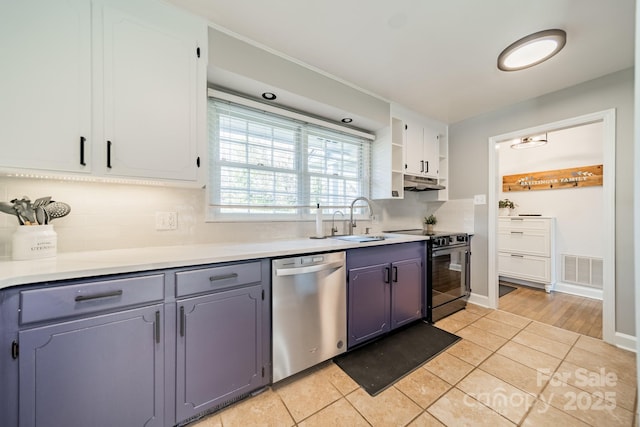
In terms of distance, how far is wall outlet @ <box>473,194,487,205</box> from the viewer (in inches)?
114

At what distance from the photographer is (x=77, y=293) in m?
0.96

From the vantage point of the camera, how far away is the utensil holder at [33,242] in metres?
1.16

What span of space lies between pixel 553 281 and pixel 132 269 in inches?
198

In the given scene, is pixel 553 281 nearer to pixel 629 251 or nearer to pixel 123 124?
pixel 629 251

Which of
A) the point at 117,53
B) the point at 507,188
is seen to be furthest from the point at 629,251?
the point at 117,53

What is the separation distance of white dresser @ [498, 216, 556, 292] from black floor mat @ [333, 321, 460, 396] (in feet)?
7.79

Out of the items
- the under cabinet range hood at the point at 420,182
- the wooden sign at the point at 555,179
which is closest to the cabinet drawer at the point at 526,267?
the wooden sign at the point at 555,179

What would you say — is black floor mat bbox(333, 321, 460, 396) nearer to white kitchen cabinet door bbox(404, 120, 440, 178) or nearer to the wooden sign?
white kitchen cabinet door bbox(404, 120, 440, 178)

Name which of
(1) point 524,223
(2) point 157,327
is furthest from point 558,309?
(2) point 157,327

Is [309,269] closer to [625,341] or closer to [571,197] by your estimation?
[625,341]

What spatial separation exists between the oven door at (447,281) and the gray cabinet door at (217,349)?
6.31ft

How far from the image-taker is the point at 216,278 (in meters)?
1.28
